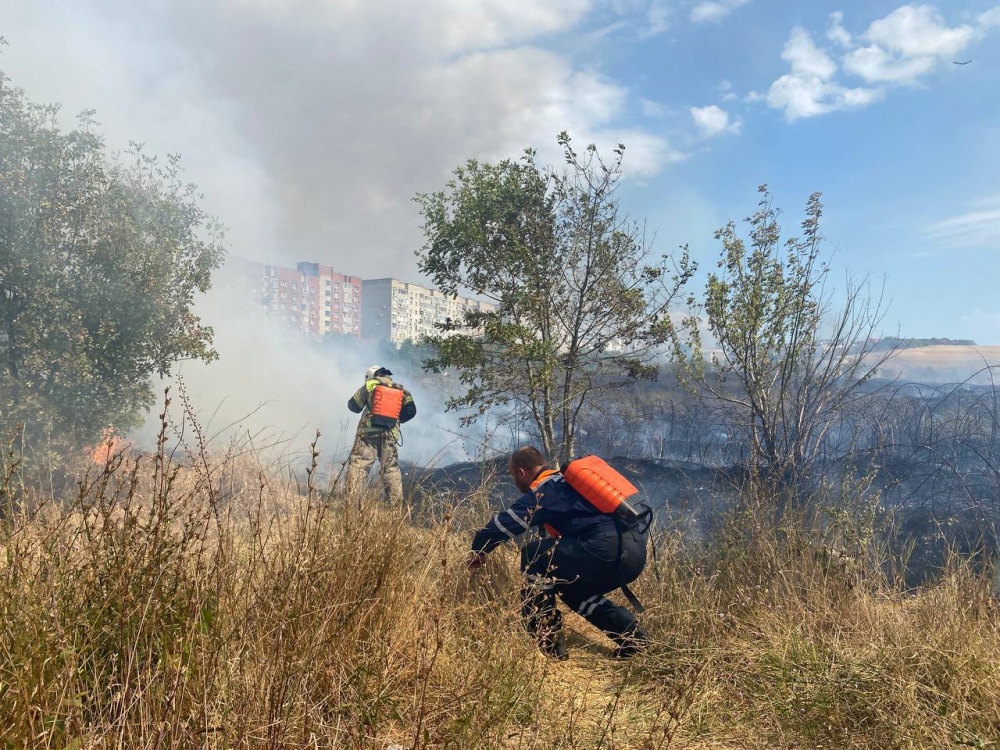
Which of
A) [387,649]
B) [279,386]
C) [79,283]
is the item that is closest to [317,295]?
[279,386]

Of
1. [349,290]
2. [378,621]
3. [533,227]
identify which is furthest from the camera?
[349,290]

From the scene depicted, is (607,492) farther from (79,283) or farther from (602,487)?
(79,283)

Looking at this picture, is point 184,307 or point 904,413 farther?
point 184,307

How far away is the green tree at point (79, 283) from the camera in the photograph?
22.8 ft

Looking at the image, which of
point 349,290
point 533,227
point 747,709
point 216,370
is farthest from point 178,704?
point 349,290

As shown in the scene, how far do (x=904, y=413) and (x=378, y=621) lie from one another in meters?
5.94

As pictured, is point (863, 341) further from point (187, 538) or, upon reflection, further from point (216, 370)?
point (216, 370)

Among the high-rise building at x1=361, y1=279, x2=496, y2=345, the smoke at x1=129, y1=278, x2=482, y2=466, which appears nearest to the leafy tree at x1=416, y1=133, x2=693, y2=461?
the smoke at x1=129, y1=278, x2=482, y2=466

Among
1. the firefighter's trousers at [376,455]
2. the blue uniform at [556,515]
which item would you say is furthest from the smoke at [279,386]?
the blue uniform at [556,515]

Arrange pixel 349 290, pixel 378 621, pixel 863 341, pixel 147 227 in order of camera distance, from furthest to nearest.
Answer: pixel 349 290 → pixel 147 227 → pixel 863 341 → pixel 378 621

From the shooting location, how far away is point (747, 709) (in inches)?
117

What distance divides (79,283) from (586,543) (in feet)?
21.5

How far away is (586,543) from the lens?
391 cm

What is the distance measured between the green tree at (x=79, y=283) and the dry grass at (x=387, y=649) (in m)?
4.68
